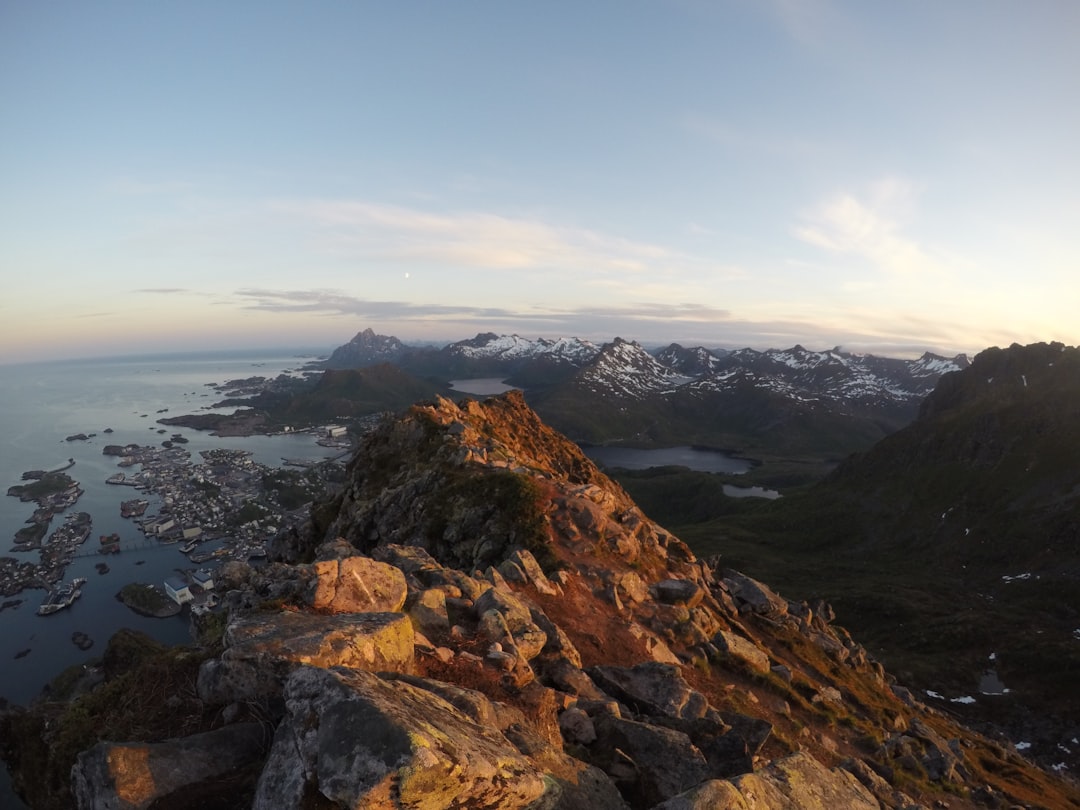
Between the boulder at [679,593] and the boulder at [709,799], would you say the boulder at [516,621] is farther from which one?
the boulder at [679,593]

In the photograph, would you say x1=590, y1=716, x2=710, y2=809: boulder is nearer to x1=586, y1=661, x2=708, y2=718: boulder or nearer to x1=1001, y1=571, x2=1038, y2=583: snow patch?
x1=586, y1=661, x2=708, y2=718: boulder

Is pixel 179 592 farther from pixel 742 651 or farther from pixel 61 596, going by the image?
pixel 742 651

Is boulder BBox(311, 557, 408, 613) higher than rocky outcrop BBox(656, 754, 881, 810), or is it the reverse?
boulder BBox(311, 557, 408, 613)

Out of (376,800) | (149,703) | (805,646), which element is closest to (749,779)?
(376,800)

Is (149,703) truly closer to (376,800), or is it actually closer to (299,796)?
(299,796)

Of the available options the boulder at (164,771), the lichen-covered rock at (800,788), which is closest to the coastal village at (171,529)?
the boulder at (164,771)

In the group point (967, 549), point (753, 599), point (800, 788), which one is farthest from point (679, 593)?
point (967, 549)

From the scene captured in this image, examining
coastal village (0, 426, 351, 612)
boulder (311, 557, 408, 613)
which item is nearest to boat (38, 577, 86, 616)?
coastal village (0, 426, 351, 612)
